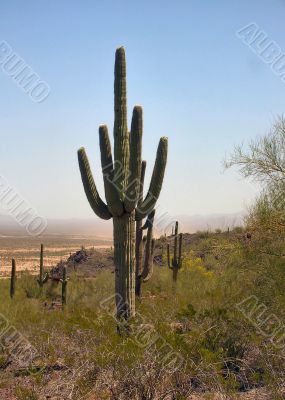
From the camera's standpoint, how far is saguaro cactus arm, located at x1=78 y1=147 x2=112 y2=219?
9961 millimetres

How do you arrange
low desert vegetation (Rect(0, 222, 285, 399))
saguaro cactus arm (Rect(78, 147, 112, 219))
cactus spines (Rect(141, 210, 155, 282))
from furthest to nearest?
cactus spines (Rect(141, 210, 155, 282)) → saguaro cactus arm (Rect(78, 147, 112, 219)) → low desert vegetation (Rect(0, 222, 285, 399))

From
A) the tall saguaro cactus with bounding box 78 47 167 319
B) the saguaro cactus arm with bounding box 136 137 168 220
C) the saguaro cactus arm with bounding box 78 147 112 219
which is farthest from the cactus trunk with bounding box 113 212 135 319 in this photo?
the saguaro cactus arm with bounding box 136 137 168 220

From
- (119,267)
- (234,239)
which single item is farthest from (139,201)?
(234,239)

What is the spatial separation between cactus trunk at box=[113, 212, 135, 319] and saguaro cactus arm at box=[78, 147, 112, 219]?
378 mm

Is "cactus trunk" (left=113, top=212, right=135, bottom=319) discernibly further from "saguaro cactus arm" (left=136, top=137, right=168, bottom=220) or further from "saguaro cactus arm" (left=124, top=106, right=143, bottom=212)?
"saguaro cactus arm" (left=136, top=137, right=168, bottom=220)

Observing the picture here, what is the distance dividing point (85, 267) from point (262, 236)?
19847 mm

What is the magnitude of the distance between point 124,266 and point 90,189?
5.33 ft

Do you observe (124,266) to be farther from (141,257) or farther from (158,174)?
(141,257)

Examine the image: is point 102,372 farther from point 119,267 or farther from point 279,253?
point 279,253

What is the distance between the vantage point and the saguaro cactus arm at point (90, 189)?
9.96 m

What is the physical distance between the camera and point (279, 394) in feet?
19.6

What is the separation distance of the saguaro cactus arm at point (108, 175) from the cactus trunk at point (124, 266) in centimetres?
26

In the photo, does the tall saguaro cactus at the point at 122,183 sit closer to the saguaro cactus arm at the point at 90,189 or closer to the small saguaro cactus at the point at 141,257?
the saguaro cactus arm at the point at 90,189

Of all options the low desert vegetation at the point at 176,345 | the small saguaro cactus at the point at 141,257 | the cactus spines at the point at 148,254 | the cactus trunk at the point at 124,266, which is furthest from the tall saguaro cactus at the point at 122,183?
the cactus spines at the point at 148,254
